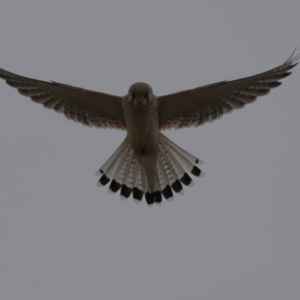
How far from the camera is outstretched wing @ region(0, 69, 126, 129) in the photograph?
44.8ft

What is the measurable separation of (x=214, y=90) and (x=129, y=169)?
1763 millimetres

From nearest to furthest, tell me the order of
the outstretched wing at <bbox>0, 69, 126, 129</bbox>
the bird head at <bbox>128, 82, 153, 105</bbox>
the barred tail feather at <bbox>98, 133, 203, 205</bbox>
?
the bird head at <bbox>128, 82, 153, 105</bbox> → the outstretched wing at <bbox>0, 69, 126, 129</bbox> → the barred tail feather at <bbox>98, 133, 203, 205</bbox>

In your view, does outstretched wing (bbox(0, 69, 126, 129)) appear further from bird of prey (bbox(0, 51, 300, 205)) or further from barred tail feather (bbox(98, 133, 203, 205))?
barred tail feather (bbox(98, 133, 203, 205))

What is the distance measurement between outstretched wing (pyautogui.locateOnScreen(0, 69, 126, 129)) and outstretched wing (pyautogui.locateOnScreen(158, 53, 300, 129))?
67 centimetres

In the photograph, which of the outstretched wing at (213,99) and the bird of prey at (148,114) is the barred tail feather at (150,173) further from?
the outstretched wing at (213,99)

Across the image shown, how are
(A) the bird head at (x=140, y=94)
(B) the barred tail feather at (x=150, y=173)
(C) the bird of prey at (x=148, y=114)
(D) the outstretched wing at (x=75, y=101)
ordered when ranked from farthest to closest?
(B) the barred tail feather at (x=150, y=173) < (D) the outstretched wing at (x=75, y=101) < (C) the bird of prey at (x=148, y=114) < (A) the bird head at (x=140, y=94)

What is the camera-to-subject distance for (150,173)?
46.9 ft

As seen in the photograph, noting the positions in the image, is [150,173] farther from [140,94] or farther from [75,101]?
[140,94]

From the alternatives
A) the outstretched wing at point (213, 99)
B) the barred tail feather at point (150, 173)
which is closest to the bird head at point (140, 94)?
the outstretched wing at point (213, 99)

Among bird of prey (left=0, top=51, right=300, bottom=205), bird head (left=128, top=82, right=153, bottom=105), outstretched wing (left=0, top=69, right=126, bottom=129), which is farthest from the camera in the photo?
outstretched wing (left=0, top=69, right=126, bottom=129)

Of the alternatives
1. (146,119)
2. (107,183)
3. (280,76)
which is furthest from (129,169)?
(280,76)

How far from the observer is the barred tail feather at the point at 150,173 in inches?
560

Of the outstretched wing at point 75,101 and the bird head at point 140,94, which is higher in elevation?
the outstretched wing at point 75,101

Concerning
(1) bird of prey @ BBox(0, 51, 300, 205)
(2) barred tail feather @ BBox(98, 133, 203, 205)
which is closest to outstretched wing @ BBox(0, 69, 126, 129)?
(1) bird of prey @ BBox(0, 51, 300, 205)
